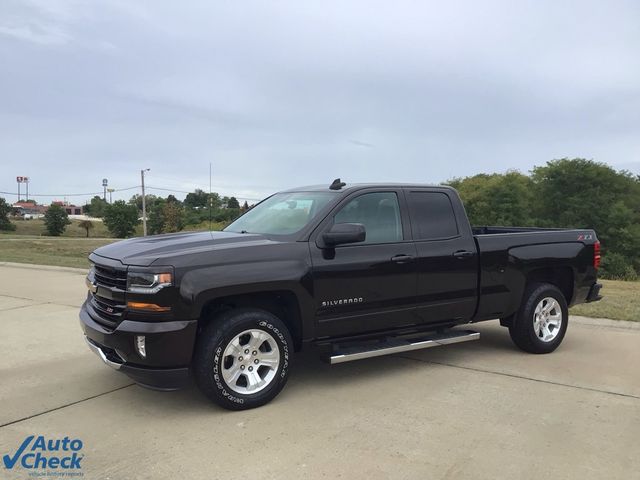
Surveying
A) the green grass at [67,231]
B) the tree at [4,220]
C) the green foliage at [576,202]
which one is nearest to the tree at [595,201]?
the green foliage at [576,202]

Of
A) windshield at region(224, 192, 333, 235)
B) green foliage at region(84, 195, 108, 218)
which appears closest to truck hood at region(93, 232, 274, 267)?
windshield at region(224, 192, 333, 235)

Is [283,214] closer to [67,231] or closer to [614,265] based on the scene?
[614,265]

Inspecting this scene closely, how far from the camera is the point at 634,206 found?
51.9 m

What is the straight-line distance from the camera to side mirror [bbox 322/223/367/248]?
4594 mm

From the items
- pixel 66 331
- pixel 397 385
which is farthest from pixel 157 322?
pixel 66 331

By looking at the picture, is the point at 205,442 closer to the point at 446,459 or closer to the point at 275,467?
the point at 275,467

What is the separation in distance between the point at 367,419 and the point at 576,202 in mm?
52735

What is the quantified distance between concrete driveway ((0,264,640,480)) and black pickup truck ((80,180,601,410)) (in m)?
0.34

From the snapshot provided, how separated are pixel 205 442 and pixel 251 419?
483 millimetres

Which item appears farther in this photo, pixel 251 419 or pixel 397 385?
pixel 397 385

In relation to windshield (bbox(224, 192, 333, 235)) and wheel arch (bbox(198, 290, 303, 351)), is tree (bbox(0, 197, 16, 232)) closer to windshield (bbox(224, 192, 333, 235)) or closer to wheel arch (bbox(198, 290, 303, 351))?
windshield (bbox(224, 192, 333, 235))

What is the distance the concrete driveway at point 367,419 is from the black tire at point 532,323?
134 millimetres

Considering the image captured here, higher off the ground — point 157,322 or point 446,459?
point 157,322

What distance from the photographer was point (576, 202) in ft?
168
